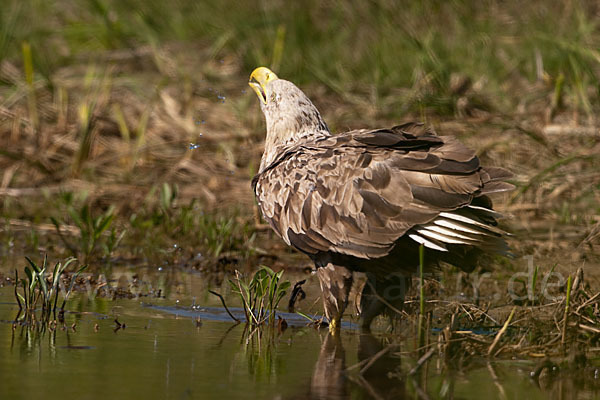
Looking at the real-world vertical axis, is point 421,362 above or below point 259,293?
below

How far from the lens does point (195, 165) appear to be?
31.1 ft

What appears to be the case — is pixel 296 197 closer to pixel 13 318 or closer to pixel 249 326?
pixel 249 326

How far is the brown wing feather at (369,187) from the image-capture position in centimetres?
470

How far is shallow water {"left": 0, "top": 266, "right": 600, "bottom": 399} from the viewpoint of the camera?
3500mm

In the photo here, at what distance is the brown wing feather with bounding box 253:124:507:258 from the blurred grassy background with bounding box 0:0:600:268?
1.74 m

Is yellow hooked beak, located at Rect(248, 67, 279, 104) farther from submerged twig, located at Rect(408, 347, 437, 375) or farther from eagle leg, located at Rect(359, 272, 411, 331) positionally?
submerged twig, located at Rect(408, 347, 437, 375)

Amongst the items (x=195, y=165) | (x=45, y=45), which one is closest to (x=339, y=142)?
(x=195, y=165)

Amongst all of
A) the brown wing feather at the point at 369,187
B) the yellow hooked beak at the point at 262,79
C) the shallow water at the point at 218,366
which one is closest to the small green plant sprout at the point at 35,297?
the shallow water at the point at 218,366

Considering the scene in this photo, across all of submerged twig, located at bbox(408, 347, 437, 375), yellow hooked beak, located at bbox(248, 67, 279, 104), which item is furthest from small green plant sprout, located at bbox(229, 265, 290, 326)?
yellow hooked beak, located at bbox(248, 67, 279, 104)

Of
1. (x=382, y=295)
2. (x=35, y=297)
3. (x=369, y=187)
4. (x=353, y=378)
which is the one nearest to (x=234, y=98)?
(x=382, y=295)

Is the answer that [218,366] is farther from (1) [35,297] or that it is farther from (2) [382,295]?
(2) [382,295]

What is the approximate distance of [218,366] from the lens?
3.90m

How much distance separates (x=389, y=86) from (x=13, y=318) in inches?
262

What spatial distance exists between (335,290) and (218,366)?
1.28 meters
